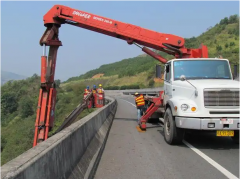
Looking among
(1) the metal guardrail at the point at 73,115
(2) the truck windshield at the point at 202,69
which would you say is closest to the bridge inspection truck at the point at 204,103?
(2) the truck windshield at the point at 202,69

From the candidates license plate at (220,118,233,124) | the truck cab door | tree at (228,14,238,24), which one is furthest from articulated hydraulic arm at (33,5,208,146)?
tree at (228,14,238,24)

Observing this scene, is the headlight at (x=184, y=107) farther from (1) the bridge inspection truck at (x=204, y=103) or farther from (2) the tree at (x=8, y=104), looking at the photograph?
(2) the tree at (x=8, y=104)

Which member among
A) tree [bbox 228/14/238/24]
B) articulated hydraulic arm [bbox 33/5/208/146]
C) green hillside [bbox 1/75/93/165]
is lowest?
green hillside [bbox 1/75/93/165]

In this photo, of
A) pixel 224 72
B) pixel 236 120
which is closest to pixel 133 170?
pixel 236 120

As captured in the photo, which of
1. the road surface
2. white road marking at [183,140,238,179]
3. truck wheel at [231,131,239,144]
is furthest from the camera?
truck wheel at [231,131,239,144]

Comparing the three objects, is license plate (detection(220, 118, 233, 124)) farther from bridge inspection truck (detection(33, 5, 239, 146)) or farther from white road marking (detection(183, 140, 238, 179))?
white road marking (detection(183, 140, 238, 179))

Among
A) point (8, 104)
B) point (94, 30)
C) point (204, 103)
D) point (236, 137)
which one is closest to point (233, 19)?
point (8, 104)

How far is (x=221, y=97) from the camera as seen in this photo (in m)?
7.57

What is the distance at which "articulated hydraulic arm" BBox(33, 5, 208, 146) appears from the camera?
440 inches

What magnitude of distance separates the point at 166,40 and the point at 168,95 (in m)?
3.51

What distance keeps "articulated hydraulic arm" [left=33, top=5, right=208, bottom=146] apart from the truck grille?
4095 millimetres

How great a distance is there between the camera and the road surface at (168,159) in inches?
220

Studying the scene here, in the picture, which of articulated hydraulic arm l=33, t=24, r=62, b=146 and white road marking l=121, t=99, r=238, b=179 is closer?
white road marking l=121, t=99, r=238, b=179

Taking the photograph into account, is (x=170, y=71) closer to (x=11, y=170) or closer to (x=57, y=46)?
(x=57, y=46)
